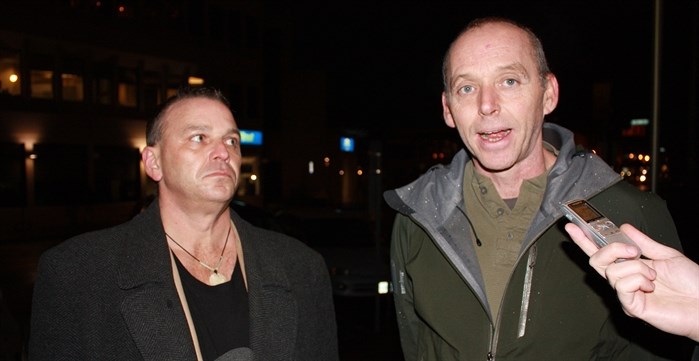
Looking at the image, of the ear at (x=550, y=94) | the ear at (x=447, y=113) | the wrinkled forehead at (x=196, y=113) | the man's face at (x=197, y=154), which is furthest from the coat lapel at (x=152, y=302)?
the ear at (x=550, y=94)

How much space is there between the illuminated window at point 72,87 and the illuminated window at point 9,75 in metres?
1.98

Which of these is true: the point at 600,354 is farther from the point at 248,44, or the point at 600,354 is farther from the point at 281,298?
the point at 248,44

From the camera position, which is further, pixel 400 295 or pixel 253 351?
pixel 400 295

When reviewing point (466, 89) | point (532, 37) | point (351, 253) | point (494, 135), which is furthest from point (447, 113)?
A: point (351, 253)

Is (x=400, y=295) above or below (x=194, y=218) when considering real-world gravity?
below

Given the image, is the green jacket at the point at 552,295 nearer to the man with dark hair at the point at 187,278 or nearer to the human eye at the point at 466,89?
the human eye at the point at 466,89

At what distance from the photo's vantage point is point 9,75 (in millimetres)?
21750

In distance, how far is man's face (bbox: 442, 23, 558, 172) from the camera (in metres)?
2.44

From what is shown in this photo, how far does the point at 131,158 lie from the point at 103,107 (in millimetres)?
2625

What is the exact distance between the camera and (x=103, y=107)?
2533 centimetres

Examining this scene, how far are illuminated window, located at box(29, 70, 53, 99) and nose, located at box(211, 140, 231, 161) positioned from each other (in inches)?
931

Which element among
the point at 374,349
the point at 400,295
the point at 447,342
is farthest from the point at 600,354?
the point at 374,349

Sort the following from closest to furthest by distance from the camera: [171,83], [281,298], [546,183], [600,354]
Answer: [600,354], [546,183], [281,298], [171,83]

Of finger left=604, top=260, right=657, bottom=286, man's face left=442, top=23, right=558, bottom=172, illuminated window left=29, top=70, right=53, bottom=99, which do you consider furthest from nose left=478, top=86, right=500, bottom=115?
illuminated window left=29, top=70, right=53, bottom=99
